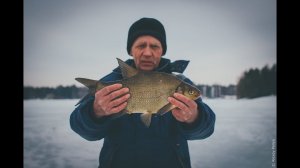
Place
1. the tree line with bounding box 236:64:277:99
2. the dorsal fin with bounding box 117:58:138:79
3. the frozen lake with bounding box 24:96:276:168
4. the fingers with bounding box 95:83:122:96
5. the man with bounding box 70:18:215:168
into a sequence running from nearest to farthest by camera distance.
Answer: the fingers with bounding box 95:83:122:96, the dorsal fin with bounding box 117:58:138:79, the man with bounding box 70:18:215:168, the frozen lake with bounding box 24:96:276:168, the tree line with bounding box 236:64:277:99

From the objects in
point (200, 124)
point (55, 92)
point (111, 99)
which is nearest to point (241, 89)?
point (200, 124)

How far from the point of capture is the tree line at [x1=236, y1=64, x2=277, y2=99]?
8.32ft

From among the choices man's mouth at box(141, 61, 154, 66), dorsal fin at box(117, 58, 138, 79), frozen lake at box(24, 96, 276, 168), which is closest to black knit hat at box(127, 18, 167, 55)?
man's mouth at box(141, 61, 154, 66)

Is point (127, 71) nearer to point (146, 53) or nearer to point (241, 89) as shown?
point (146, 53)

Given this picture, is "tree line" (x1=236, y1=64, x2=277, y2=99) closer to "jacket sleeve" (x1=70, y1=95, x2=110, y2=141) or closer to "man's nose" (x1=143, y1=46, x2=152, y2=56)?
"man's nose" (x1=143, y1=46, x2=152, y2=56)

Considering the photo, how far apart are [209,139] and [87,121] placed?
90cm

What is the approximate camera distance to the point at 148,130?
212cm

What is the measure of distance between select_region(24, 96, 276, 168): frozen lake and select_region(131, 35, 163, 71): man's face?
56 centimetres

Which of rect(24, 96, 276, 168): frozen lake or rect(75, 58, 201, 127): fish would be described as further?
rect(24, 96, 276, 168): frozen lake
